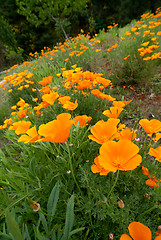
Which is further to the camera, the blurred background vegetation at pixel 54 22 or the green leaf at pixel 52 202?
the blurred background vegetation at pixel 54 22

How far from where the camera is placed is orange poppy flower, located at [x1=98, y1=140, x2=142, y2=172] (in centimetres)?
60

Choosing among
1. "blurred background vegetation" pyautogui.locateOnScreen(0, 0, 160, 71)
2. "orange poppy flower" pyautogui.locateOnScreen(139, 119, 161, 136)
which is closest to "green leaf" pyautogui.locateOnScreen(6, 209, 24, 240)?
"orange poppy flower" pyautogui.locateOnScreen(139, 119, 161, 136)

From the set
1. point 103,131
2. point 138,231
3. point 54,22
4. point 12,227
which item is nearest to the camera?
point 12,227

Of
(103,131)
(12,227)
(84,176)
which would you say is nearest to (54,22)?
(103,131)

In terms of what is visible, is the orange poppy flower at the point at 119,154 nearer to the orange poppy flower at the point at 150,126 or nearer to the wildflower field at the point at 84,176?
the wildflower field at the point at 84,176

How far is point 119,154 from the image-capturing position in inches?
26.4

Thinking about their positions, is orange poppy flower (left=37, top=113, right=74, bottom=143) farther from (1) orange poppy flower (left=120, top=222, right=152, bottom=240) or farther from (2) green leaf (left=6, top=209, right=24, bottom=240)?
(1) orange poppy flower (left=120, top=222, right=152, bottom=240)

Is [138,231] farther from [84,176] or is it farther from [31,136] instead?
[31,136]

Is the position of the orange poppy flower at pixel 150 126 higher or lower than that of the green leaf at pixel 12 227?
lower

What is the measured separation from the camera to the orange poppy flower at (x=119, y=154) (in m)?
0.60

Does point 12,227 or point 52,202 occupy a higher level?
point 12,227

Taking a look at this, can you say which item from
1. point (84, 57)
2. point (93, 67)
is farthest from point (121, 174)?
point (84, 57)

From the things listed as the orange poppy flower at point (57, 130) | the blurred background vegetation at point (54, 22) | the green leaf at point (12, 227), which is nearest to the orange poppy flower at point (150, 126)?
the orange poppy flower at point (57, 130)

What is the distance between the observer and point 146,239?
54 cm
